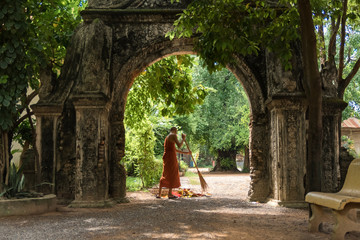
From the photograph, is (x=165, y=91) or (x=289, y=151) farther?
(x=165, y=91)

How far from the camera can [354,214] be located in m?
5.53

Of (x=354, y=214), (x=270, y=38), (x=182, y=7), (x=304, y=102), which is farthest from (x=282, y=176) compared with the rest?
(x=182, y=7)

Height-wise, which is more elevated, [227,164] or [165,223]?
[165,223]

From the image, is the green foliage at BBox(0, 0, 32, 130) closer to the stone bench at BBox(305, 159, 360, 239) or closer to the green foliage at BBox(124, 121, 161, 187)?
the stone bench at BBox(305, 159, 360, 239)

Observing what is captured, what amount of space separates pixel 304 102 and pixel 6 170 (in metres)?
6.31

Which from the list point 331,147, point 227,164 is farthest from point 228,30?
point 227,164

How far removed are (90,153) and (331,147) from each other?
17.2 ft

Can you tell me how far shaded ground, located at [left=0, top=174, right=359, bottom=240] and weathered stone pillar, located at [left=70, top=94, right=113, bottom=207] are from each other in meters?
0.48

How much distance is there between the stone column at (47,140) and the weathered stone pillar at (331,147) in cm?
593

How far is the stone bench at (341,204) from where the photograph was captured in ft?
14.0

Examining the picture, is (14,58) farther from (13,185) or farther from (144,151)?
(144,151)

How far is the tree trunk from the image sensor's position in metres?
5.27

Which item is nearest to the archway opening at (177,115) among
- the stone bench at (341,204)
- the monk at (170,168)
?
the monk at (170,168)

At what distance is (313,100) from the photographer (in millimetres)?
5336
